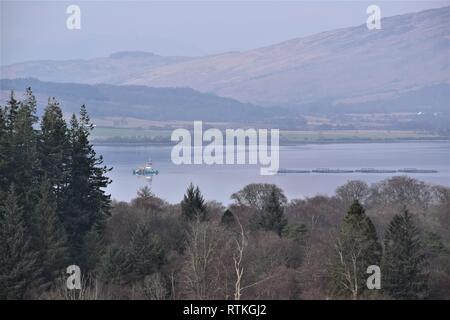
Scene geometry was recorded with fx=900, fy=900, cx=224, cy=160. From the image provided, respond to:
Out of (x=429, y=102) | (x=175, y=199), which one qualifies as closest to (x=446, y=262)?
(x=175, y=199)

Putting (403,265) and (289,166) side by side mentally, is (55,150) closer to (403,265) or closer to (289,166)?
(403,265)

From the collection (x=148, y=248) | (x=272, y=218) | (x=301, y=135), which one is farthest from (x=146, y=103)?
(x=148, y=248)

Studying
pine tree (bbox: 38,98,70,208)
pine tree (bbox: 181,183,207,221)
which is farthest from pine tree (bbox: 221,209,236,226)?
pine tree (bbox: 38,98,70,208)

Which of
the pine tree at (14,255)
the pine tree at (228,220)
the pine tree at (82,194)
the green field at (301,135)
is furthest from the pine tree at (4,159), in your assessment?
the green field at (301,135)

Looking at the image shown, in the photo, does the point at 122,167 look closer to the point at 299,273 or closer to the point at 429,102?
the point at 299,273

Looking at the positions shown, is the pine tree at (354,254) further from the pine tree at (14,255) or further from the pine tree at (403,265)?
the pine tree at (14,255)
